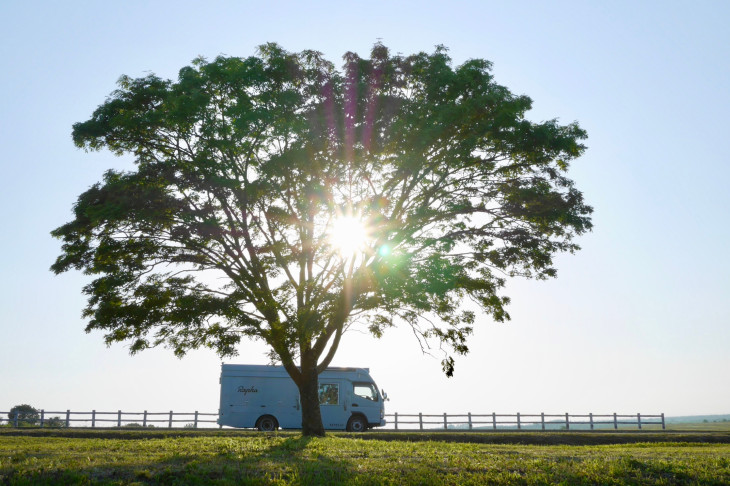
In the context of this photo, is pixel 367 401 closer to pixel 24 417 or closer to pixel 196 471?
pixel 24 417

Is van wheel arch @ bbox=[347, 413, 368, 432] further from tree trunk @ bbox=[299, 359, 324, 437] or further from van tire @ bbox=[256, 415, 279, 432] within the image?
tree trunk @ bbox=[299, 359, 324, 437]

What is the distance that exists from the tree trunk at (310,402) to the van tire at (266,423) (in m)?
10.3

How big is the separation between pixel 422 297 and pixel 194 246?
7.94 meters

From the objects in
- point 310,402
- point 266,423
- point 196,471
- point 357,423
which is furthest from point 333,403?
point 196,471

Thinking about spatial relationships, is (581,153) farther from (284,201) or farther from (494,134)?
(284,201)

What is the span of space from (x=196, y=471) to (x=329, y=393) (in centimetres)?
2239

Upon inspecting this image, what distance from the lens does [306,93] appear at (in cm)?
2088

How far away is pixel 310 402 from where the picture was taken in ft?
75.6

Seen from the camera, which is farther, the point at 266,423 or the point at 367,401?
the point at 367,401

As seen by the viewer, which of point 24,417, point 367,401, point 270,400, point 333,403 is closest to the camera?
point 270,400

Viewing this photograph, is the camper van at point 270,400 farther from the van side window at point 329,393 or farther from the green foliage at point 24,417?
the green foliage at point 24,417

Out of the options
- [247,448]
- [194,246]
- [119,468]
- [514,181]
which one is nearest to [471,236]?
[514,181]

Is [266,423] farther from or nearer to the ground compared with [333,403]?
nearer to the ground

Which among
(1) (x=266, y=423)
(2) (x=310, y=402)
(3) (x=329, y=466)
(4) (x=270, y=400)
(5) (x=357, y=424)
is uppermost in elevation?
(2) (x=310, y=402)
